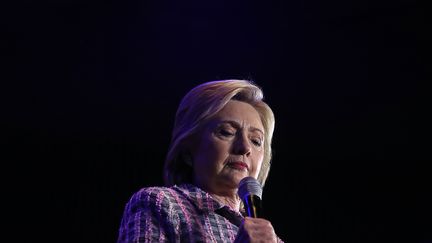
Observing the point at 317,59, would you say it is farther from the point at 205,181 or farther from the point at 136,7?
the point at 205,181

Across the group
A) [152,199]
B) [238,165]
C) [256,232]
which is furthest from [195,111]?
[256,232]

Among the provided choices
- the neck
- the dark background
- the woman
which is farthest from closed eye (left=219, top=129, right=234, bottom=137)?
the dark background

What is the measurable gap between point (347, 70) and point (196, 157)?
192cm

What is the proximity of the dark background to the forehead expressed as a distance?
127cm

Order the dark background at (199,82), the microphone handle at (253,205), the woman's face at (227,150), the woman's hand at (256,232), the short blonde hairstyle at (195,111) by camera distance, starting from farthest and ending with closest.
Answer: the dark background at (199,82)
the short blonde hairstyle at (195,111)
the woman's face at (227,150)
the microphone handle at (253,205)
the woman's hand at (256,232)

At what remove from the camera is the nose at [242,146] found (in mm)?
1666

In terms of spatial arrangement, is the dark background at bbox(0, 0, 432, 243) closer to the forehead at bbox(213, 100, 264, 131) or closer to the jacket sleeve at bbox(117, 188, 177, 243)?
the forehead at bbox(213, 100, 264, 131)

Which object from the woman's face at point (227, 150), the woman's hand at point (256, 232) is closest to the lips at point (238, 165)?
the woman's face at point (227, 150)

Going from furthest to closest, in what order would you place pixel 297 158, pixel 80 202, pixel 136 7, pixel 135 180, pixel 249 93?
pixel 297 158 → pixel 135 180 → pixel 80 202 → pixel 136 7 → pixel 249 93

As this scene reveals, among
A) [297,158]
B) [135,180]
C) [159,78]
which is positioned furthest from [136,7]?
[297,158]

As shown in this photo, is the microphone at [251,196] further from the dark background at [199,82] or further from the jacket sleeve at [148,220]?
the dark background at [199,82]

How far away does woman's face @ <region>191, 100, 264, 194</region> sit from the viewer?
5.42 feet

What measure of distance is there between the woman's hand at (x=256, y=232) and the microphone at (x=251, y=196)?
0.33 feet

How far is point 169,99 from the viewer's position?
3.52m
